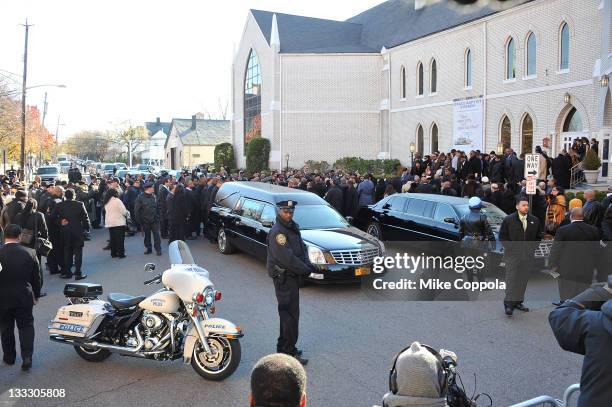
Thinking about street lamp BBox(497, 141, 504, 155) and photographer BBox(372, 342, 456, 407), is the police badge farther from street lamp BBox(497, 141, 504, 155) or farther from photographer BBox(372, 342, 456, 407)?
street lamp BBox(497, 141, 504, 155)

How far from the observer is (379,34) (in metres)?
44.9

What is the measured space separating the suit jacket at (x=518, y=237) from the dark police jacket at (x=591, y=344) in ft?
19.3

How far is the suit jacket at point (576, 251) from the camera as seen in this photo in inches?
338

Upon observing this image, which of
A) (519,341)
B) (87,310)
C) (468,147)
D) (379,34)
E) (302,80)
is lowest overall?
(519,341)

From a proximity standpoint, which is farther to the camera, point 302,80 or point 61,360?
point 302,80

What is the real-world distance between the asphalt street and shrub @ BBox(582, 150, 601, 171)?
36.2ft

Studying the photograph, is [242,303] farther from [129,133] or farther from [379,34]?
[129,133]

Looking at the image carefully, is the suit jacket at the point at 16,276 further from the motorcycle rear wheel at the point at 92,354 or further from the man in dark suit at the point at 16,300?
the motorcycle rear wheel at the point at 92,354

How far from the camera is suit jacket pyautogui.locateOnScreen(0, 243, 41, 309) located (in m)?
6.64

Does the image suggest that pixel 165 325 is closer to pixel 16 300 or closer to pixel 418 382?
pixel 16 300

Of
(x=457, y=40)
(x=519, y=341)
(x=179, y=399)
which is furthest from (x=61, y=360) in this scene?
(x=457, y=40)

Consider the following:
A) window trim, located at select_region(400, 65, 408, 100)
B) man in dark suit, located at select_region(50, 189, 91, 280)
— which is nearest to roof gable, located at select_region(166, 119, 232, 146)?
window trim, located at select_region(400, 65, 408, 100)

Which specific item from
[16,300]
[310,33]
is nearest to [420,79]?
[310,33]

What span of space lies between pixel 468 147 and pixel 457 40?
645cm
